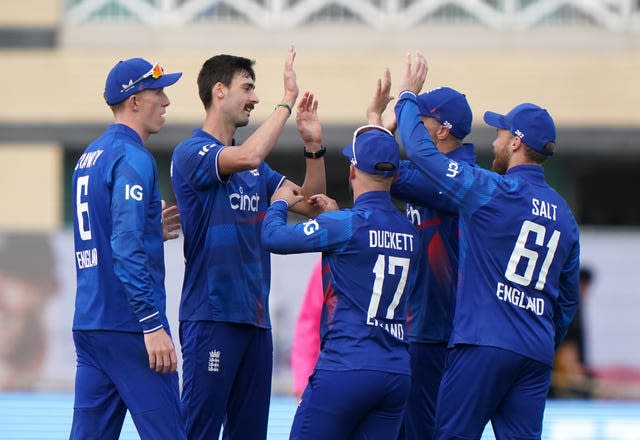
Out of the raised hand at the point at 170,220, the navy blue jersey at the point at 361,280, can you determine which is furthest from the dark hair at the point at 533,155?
the raised hand at the point at 170,220

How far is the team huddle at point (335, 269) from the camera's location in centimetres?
642

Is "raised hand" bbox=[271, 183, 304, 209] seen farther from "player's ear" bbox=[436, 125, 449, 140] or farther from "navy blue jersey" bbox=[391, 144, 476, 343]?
"player's ear" bbox=[436, 125, 449, 140]

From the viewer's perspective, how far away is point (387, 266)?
6.43 meters

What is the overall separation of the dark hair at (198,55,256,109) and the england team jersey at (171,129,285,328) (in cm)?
27

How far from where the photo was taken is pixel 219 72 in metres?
7.30

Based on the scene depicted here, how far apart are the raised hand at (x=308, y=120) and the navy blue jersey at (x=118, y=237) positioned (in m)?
1.01

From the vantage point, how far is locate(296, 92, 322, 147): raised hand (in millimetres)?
7336

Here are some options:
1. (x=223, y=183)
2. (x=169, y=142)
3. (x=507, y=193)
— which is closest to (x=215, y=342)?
(x=223, y=183)

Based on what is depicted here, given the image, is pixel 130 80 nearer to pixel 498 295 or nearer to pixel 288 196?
pixel 288 196

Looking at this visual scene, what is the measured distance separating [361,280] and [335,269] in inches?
5.5

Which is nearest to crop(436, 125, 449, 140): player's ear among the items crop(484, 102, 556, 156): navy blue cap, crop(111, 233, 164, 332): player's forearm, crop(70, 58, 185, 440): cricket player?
crop(484, 102, 556, 156): navy blue cap

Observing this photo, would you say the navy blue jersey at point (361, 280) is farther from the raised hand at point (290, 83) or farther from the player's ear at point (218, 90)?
the player's ear at point (218, 90)

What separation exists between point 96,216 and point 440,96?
199cm

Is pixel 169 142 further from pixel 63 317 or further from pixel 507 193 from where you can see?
pixel 507 193
